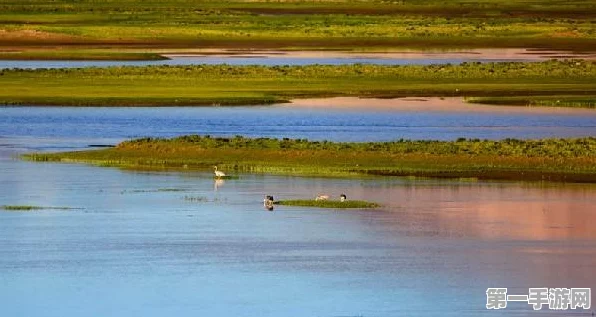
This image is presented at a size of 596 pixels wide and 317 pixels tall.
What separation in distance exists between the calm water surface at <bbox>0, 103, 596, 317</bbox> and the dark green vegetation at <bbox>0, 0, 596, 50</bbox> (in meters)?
45.4

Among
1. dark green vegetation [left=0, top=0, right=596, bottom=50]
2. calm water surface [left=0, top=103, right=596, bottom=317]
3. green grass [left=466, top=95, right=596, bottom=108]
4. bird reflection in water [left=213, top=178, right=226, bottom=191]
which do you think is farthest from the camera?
dark green vegetation [left=0, top=0, right=596, bottom=50]

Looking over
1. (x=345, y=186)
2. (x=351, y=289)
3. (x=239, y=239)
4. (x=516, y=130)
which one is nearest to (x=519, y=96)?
(x=516, y=130)

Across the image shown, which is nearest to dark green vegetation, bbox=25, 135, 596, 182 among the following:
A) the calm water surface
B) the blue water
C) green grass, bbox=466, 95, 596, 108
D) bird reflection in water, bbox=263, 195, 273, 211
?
the calm water surface

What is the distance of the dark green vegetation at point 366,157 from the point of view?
106 feet

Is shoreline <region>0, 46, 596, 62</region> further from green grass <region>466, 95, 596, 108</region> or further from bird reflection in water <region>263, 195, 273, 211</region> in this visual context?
bird reflection in water <region>263, 195, 273, 211</region>

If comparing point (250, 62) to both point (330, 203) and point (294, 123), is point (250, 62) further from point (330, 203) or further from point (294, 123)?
point (330, 203)

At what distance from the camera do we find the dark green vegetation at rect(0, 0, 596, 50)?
→ 8019 centimetres

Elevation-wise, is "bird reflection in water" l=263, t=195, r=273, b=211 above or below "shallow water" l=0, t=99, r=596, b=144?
below

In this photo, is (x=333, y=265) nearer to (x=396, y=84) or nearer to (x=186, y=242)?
(x=186, y=242)

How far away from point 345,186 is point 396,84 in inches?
980

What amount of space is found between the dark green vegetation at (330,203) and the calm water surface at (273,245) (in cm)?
38

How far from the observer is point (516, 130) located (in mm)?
40188

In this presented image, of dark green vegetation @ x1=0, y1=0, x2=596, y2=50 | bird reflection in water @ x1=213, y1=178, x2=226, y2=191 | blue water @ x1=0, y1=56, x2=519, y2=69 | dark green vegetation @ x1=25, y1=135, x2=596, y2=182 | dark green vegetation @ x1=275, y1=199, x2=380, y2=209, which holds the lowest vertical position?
dark green vegetation @ x1=275, y1=199, x2=380, y2=209

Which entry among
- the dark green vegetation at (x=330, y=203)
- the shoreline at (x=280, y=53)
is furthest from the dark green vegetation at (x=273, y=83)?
the dark green vegetation at (x=330, y=203)
